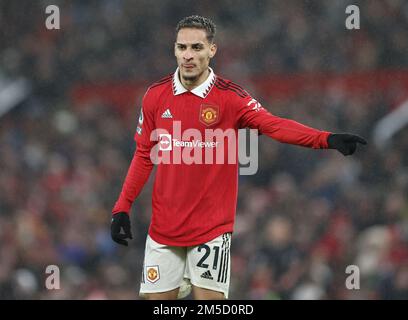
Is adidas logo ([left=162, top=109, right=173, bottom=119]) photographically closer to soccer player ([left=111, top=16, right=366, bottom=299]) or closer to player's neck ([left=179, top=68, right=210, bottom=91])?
soccer player ([left=111, top=16, right=366, bottom=299])

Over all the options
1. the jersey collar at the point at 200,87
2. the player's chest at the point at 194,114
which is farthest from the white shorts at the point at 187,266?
the jersey collar at the point at 200,87

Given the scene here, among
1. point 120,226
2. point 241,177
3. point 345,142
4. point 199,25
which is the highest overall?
point 199,25

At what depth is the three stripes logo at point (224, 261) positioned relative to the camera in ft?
21.4

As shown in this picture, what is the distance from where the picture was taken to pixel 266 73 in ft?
42.8

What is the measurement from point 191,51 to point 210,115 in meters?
0.42

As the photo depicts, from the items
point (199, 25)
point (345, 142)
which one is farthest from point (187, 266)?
point (199, 25)

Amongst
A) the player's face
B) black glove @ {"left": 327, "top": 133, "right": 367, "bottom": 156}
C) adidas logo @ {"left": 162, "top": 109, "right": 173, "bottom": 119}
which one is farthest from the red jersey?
black glove @ {"left": 327, "top": 133, "right": 367, "bottom": 156}

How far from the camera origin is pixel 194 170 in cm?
645

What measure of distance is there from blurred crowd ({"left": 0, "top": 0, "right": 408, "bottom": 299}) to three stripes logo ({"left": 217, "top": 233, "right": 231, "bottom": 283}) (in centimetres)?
360

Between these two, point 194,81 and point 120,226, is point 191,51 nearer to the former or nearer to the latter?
point 194,81

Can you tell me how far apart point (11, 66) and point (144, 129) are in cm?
825

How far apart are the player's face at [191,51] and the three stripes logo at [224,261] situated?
1030 mm

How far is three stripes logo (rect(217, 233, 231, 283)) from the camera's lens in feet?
21.4
